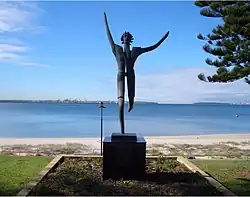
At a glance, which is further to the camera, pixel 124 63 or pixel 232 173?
pixel 232 173

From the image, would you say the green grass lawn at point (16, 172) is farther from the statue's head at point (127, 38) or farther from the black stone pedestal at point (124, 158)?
the statue's head at point (127, 38)

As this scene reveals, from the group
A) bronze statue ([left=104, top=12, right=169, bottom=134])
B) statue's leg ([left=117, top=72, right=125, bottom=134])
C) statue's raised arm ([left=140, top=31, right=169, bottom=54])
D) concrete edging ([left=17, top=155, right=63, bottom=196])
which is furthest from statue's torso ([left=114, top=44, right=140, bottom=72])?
concrete edging ([left=17, top=155, right=63, bottom=196])

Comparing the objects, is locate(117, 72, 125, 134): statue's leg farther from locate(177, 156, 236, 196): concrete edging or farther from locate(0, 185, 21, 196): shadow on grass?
locate(0, 185, 21, 196): shadow on grass

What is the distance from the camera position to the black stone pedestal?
627cm

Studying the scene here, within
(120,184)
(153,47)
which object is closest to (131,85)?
(153,47)

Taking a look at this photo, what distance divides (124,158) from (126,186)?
51cm

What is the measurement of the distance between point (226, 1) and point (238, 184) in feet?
12.2

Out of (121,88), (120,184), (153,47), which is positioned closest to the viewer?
(120,184)

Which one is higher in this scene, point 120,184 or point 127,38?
point 127,38

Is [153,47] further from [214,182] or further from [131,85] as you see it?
[214,182]

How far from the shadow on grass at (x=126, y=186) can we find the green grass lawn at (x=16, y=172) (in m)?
0.49

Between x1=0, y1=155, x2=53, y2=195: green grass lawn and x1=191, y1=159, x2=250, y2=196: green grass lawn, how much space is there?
332 centimetres

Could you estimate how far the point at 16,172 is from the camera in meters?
7.71

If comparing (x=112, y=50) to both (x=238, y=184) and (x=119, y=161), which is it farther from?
(x=238, y=184)
